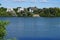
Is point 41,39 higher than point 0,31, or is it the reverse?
point 0,31

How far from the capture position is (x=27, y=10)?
224 ft

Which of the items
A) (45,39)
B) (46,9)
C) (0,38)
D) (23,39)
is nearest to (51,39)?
(45,39)

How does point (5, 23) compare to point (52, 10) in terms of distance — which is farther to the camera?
point (52, 10)

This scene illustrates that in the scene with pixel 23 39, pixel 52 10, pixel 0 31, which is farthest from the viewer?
pixel 52 10

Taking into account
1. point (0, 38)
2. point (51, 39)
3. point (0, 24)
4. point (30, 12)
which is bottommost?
point (30, 12)

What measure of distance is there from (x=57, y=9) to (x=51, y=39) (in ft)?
152

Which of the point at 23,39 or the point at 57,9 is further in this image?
the point at 57,9

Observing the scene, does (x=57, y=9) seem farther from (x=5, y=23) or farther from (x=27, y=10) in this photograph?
(x=5, y=23)

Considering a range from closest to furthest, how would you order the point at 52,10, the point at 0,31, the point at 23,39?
the point at 0,31 < the point at 23,39 < the point at 52,10

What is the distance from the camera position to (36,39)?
22406 millimetres

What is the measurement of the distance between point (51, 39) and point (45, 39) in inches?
27.0

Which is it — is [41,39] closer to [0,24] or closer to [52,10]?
[0,24]

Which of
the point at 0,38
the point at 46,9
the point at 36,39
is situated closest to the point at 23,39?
the point at 36,39

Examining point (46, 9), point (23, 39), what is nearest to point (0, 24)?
point (23, 39)
